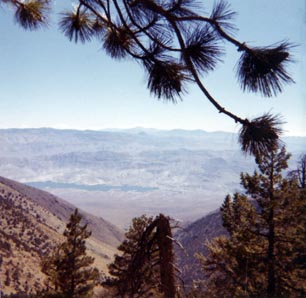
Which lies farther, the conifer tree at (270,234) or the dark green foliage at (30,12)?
the conifer tree at (270,234)

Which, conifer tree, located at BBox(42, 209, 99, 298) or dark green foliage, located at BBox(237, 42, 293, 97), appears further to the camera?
conifer tree, located at BBox(42, 209, 99, 298)

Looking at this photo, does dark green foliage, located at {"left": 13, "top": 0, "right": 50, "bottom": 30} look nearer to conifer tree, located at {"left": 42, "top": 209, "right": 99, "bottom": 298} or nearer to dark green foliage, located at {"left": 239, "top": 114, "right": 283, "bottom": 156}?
dark green foliage, located at {"left": 239, "top": 114, "right": 283, "bottom": 156}

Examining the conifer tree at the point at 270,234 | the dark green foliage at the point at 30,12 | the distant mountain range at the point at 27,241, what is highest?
the dark green foliage at the point at 30,12

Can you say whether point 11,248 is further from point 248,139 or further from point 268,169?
point 248,139

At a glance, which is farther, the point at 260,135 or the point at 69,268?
the point at 69,268

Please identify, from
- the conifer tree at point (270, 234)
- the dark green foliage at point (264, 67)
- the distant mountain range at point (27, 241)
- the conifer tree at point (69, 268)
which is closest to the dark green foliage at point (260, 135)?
the dark green foliage at point (264, 67)

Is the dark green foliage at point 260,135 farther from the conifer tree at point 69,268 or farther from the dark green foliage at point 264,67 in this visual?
the conifer tree at point 69,268

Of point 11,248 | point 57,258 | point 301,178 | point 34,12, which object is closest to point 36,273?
point 11,248

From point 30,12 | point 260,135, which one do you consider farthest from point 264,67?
point 30,12

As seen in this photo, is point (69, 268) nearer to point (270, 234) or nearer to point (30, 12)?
point (270, 234)

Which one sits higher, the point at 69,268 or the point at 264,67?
the point at 264,67

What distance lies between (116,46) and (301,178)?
15.2m

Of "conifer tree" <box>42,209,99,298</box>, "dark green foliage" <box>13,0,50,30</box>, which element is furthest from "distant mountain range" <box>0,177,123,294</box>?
"dark green foliage" <box>13,0,50,30</box>

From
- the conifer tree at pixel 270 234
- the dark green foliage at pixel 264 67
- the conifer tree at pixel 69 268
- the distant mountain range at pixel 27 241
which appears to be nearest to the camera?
the dark green foliage at pixel 264 67
